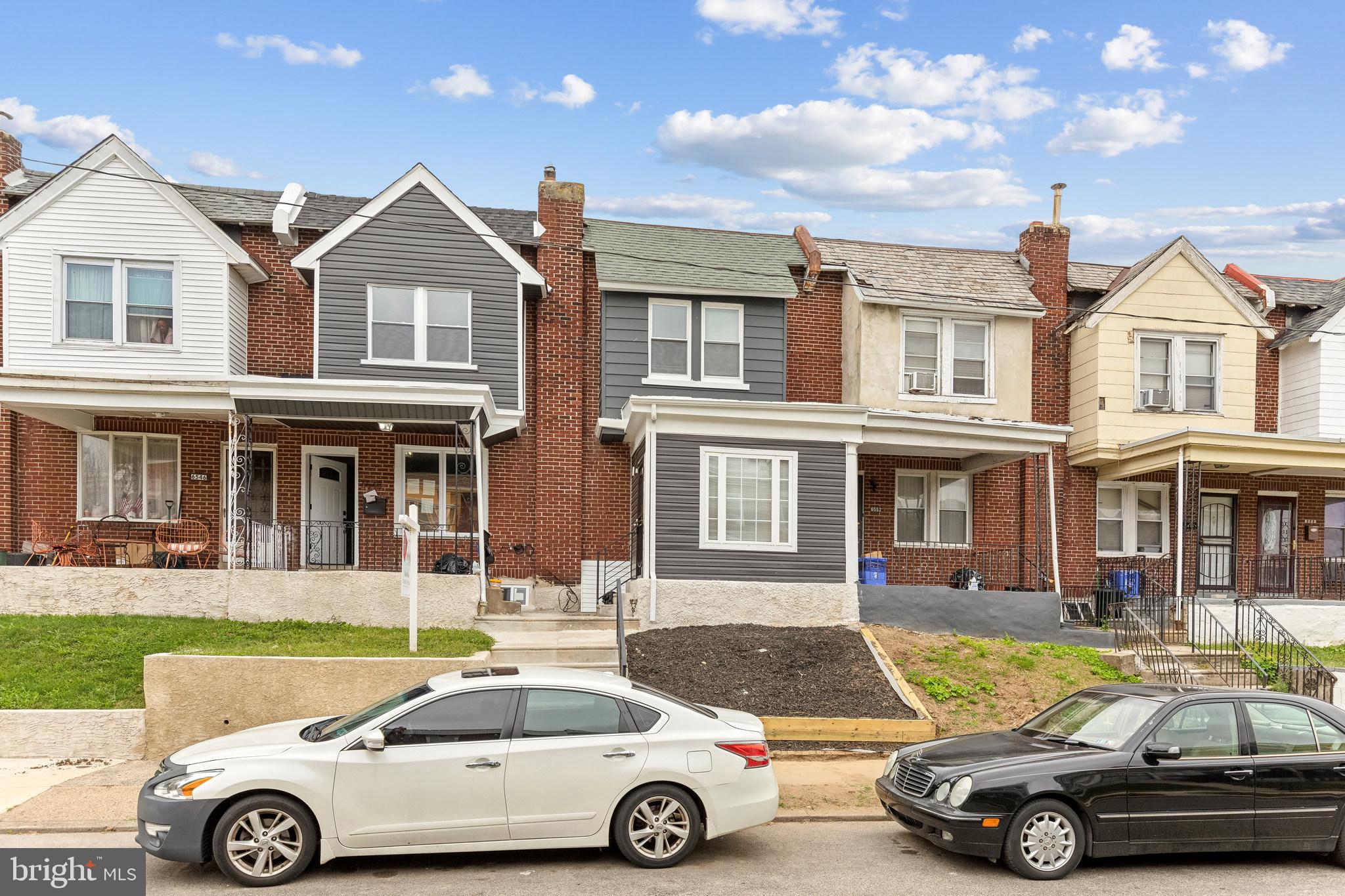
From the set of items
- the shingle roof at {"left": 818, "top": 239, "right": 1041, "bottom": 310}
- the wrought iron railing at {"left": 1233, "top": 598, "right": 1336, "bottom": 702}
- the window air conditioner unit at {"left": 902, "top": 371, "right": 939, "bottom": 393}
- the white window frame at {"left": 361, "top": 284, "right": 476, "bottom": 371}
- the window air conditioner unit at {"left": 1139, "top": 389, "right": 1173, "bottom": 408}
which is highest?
the shingle roof at {"left": 818, "top": 239, "right": 1041, "bottom": 310}

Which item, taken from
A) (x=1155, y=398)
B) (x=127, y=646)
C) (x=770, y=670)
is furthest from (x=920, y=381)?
(x=127, y=646)

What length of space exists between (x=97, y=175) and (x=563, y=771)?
1458cm

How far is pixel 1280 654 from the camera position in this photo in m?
14.9

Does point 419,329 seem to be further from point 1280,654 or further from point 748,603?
point 1280,654

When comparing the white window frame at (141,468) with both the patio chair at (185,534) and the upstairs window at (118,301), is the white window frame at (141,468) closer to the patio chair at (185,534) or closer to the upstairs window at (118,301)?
the patio chair at (185,534)

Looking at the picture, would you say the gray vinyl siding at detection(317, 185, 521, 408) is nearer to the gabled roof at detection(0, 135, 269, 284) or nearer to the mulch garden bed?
the gabled roof at detection(0, 135, 269, 284)

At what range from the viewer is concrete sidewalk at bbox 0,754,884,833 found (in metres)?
8.26

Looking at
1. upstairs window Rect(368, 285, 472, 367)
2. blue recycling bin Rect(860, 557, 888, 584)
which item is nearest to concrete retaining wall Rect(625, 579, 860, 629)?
blue recycling bin Rect(860, 557, 888, 584)

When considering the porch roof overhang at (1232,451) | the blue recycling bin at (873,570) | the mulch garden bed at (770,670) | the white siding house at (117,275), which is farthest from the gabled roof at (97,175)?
the porch roof overhang at (1232,451)

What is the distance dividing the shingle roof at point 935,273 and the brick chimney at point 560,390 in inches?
204

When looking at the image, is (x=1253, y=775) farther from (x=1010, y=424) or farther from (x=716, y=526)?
(x=1010, y=424)

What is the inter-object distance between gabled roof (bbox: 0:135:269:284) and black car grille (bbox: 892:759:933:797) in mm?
13927

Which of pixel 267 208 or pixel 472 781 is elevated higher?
pixel 267 208

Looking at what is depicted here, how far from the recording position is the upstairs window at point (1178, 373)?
19656 mm
